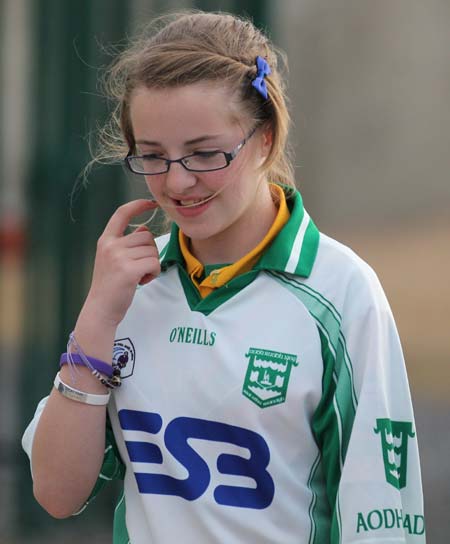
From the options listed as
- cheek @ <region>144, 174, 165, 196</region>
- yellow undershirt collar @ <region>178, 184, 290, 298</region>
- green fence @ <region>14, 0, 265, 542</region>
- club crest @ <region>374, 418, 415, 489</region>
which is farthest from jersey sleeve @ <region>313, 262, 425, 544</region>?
green fence @ <region>14, 0, 265, 542</region>

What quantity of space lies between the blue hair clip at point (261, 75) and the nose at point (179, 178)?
0.24m

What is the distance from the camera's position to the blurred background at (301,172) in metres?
5.26

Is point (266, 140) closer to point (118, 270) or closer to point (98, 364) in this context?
point (118, 270)

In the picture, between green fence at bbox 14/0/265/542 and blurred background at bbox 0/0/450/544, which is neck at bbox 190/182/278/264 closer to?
blurred background at bbox 0/0/450/544

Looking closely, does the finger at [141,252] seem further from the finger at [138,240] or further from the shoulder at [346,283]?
the shoulder at [346,283]

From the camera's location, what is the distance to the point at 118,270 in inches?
91.7

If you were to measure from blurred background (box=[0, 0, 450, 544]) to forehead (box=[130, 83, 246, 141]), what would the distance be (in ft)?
7.51

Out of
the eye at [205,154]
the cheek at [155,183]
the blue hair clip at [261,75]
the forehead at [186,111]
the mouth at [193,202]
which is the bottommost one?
the mouth at [193,202]

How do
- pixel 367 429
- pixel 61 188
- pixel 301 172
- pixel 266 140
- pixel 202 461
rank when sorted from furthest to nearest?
pixel 301 172 < pixel 61 188 < pixel 266 140 < pixel 202 461 < pixel 367 429

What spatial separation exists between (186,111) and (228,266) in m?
0.37

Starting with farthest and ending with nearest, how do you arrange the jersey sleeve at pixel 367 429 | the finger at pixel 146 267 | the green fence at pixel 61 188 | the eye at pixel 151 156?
the green fence at pixel 61 188 → the finger at pixel 146 267 → the eye at pixel 151 156 → the jersey sleeve at pixel 367 429

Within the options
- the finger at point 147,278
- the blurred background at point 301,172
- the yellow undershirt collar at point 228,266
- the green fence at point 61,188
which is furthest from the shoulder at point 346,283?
the green fence at point 61,188

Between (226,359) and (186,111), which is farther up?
(186,111)

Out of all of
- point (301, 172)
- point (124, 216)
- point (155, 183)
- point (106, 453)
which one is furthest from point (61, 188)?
point (301, 172)
